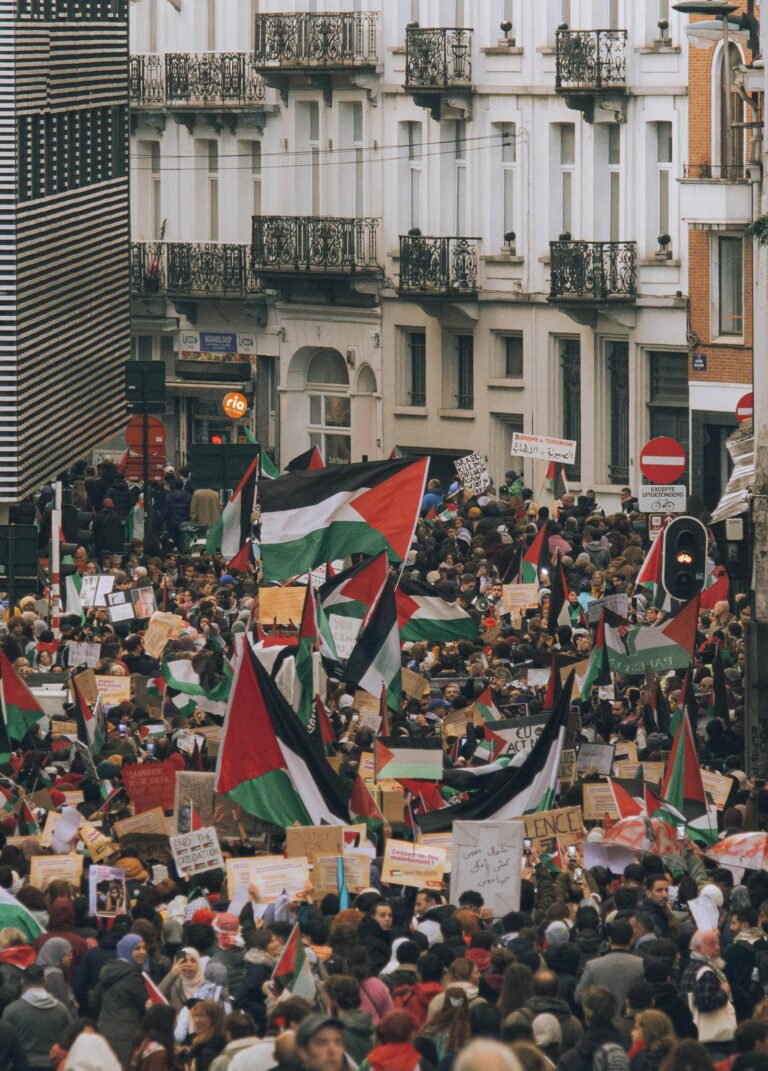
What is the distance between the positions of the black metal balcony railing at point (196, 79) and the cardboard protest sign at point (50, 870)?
128 ft

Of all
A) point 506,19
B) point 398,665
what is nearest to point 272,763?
point 398,665

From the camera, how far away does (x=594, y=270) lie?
158 feet

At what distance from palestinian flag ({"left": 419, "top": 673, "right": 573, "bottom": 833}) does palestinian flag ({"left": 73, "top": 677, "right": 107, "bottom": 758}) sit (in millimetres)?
3484

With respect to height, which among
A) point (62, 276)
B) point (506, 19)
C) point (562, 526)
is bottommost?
point (562, 526)

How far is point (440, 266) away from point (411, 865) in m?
34.2

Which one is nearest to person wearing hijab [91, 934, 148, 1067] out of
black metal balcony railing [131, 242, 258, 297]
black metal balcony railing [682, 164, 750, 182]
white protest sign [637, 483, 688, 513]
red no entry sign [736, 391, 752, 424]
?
white protest sign [637, 483, 688, 513]

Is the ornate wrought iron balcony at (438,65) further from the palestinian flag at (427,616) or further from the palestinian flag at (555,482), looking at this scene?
the palestinian flag at (427,616)

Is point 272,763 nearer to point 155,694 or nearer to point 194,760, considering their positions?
point 194,760

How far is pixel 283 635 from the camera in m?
26.3

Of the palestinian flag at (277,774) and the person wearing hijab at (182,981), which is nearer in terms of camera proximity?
the person wearing hijab at (182,981)

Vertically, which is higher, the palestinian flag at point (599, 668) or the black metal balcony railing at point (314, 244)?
the black metal balcony railing at point (314, 244)

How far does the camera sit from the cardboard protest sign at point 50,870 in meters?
17.6

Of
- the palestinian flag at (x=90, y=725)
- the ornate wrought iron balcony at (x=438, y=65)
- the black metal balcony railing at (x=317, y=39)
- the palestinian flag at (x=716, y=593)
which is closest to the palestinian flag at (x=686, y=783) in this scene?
the palestinian flag at (x=90, y=725)

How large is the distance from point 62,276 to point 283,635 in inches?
719
